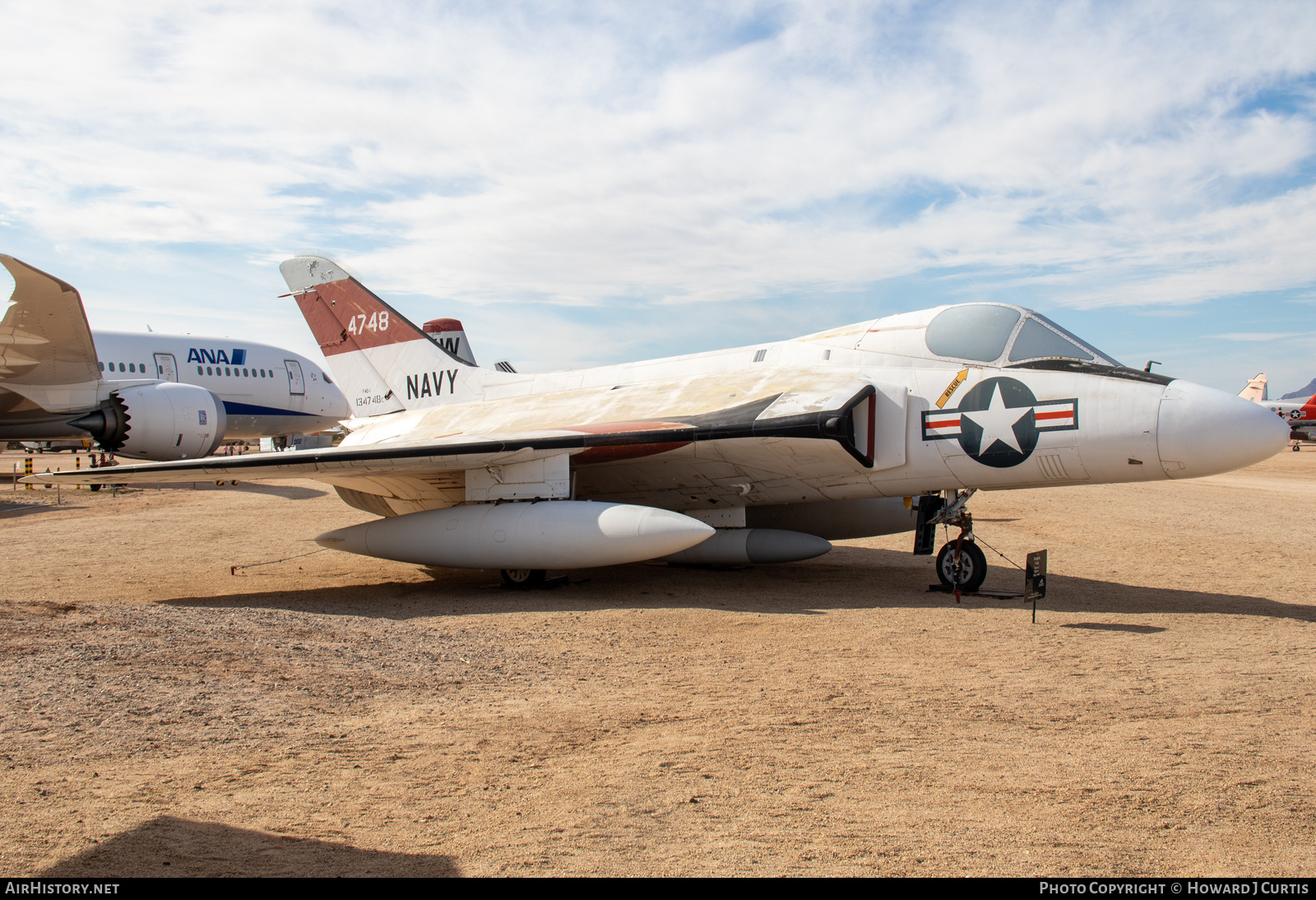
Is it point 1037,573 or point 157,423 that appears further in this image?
point 157,423

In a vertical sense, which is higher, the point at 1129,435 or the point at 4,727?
the point at 1129,435

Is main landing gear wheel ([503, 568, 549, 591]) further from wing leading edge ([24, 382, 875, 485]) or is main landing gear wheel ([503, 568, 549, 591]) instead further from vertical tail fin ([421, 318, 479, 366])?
vertical tail fin ([421, 318, 479, 366])

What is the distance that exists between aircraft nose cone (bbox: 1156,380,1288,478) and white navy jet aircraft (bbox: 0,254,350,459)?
17.9 metres

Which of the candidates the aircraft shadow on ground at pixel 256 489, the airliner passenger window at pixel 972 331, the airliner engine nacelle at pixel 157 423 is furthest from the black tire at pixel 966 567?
the aircraft shadow on ground at pixel 256 489

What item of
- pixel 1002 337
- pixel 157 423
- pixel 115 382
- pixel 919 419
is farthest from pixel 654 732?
pixel 115 382

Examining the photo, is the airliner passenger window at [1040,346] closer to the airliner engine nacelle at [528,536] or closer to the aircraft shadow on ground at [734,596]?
the aircraft shadow on ground at [734,596]

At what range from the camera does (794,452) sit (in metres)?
9.49

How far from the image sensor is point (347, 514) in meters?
18.3

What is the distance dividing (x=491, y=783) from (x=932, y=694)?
301 cm

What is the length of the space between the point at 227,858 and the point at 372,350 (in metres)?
12.2

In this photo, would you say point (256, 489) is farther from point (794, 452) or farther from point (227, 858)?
point (227, 858)

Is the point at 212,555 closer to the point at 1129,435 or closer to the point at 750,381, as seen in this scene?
the point at 750,381

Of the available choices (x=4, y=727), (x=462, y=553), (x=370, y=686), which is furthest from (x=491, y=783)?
(x=462, y=553)

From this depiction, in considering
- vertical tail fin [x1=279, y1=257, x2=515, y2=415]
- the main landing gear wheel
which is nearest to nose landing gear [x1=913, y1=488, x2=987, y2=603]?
the main landing gear wheel
